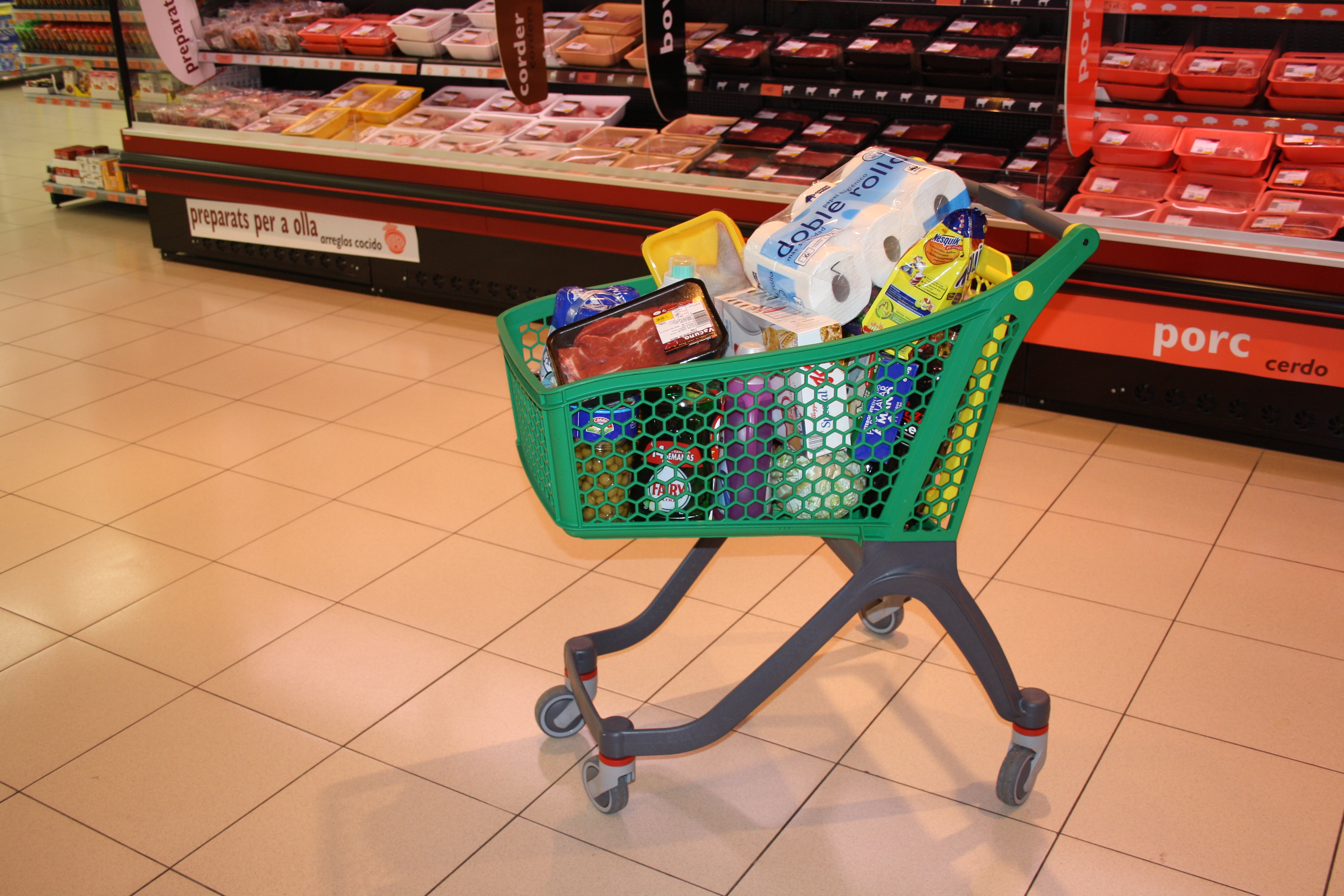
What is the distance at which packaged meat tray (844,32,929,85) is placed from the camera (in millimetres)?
3953

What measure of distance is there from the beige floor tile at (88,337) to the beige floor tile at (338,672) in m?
2.45

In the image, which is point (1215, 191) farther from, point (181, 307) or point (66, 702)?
point (181, 307)

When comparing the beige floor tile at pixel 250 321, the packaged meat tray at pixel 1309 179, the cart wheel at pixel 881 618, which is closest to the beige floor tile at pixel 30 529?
the beige floor tile at pixel 250 321

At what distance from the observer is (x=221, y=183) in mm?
5195

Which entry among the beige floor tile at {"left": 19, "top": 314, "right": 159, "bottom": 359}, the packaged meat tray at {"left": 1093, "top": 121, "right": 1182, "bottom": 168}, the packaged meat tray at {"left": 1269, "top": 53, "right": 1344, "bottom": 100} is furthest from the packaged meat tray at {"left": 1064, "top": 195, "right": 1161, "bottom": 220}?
the beige floor tile at {"left": 19, "top": 314, "right": 159, "bottom": 359}

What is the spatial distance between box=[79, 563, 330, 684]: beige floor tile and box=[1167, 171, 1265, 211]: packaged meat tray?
2933 millimetres

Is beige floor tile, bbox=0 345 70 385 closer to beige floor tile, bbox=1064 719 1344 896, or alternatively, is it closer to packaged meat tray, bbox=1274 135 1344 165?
beige floor tile, bbox=1064 719 1344 896

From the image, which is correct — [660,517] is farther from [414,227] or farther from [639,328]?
[414,227]

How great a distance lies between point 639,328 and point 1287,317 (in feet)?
7.68

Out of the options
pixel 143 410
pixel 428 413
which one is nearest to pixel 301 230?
pixel 143 410

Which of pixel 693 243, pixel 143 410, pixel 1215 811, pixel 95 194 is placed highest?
pixel 693 243

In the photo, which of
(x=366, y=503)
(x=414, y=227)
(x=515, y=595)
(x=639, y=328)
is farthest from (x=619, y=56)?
(x=639, y=328)

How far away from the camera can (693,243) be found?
2.05m

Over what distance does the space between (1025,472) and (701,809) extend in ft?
5.64
